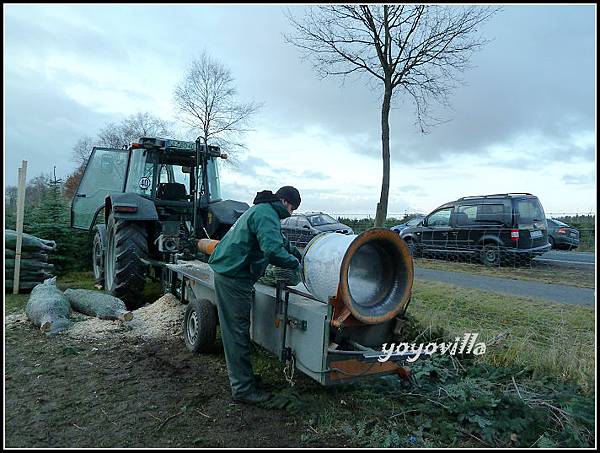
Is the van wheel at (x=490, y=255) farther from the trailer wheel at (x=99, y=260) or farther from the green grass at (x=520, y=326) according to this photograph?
the trailer wheel at (x=99, y=260)

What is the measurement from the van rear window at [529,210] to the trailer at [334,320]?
954 centimetres

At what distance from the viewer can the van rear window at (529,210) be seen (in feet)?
39.5

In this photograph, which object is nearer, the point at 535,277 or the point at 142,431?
the point at 142,431

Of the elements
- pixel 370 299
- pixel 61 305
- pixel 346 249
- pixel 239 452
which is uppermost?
pixel 346 249

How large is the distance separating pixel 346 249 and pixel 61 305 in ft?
13.9

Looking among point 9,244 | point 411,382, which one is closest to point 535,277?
point 411,382

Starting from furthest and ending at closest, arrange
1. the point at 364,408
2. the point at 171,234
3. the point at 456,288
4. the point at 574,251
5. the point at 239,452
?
1. the point at 574,251
2. the point at 456,288
3. the point at 171,234
4. the point at 364,408
5. the point at 239,452

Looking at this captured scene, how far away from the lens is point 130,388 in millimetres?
4004

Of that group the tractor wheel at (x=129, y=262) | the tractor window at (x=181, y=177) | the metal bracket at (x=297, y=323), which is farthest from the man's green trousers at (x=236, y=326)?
the tractor window at (x=181, y=177)

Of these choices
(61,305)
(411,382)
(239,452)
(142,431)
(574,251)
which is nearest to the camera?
(239,452)

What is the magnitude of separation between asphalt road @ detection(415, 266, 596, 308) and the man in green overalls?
18.0ft

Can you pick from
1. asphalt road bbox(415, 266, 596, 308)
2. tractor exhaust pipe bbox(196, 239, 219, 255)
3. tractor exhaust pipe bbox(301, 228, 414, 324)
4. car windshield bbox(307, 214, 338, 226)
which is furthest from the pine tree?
car windshield bbox(307, 214, 338, 226)

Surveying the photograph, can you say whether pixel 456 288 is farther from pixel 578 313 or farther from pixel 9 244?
pixel 9 244

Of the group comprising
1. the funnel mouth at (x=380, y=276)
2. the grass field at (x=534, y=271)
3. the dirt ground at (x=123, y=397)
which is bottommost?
the dirt ground at (x=123, y=397)
